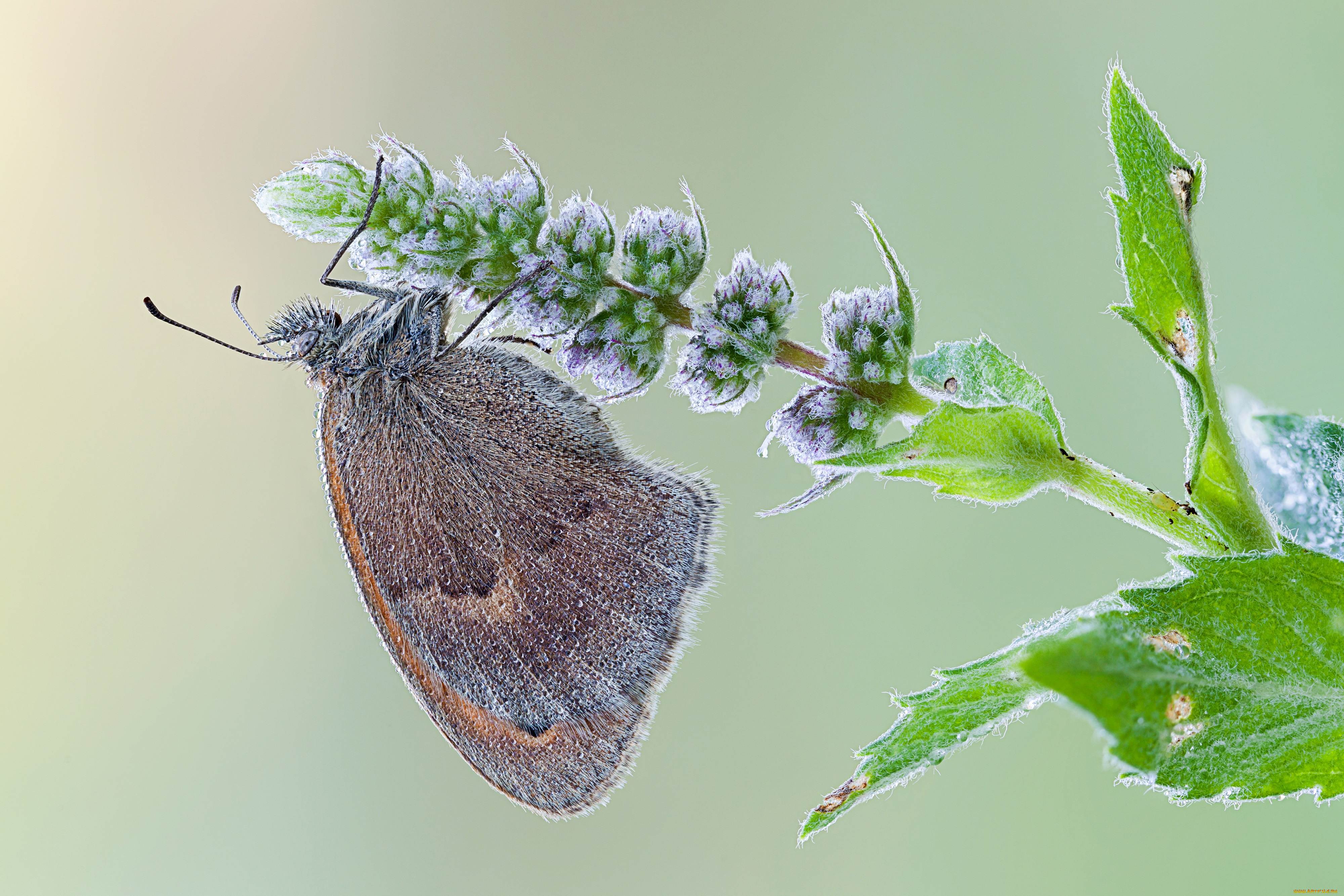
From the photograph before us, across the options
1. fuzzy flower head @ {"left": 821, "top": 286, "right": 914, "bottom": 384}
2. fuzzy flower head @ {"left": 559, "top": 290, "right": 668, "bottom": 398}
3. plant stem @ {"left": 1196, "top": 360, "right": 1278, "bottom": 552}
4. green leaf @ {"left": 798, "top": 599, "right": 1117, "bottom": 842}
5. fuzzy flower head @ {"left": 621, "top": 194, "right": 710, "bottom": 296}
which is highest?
fuzzy flower head @ {"left": 621, "top": 194, "right": 710, "bottom": 296}

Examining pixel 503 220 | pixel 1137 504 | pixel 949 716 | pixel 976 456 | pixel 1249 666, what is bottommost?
pixel 1249 666

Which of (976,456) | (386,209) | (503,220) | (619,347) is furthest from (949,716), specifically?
(386,209)

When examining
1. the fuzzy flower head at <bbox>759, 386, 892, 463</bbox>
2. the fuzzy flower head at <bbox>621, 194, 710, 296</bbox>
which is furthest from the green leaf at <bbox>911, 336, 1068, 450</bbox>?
the fuzzy flower head at <bbox>621, 194, 710, 296</bbox>

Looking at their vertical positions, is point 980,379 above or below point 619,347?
below

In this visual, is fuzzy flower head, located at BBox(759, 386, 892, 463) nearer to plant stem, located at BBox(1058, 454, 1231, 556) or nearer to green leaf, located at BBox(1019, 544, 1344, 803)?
plant stem, located at BBox(1058, 454, 1231, 556)

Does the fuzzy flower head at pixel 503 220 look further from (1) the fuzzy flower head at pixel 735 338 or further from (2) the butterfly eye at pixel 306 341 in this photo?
(2) the butterfly eye at pixel 306 341

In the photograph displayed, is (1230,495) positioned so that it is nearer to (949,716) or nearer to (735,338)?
(949,716)

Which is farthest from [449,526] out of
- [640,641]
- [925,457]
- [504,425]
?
[925,457]
